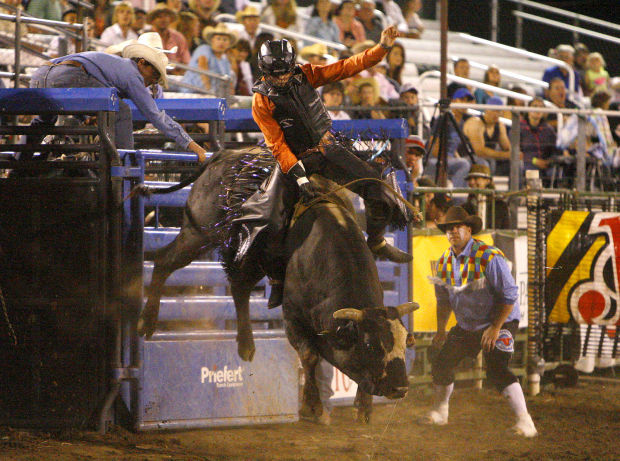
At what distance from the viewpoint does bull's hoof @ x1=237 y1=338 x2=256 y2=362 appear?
245 inches

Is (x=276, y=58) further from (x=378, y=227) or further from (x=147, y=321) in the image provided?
(x=147, y=321)

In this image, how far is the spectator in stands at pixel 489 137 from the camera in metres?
11.2

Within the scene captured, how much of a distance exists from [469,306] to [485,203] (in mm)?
1850

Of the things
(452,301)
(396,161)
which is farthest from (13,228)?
(452,301)

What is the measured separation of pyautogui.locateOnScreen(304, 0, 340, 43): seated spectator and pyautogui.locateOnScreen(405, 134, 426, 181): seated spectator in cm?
521

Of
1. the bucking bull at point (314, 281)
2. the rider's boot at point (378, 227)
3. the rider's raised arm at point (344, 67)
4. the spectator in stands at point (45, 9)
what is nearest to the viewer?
the bucking bull at point (314, 281)

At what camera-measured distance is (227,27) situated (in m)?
11.6

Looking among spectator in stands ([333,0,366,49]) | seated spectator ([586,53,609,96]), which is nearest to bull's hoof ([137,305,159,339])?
spectator in stands ([333,0,366,49])

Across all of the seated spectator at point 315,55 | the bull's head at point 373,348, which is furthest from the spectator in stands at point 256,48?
the bull's head at point 373,348

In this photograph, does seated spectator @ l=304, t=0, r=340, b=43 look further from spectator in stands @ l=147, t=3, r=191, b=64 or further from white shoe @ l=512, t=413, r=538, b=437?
white shoe @ l=512, t=413, r=538, b=437

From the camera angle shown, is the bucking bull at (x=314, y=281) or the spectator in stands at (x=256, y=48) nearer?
the bucking bull at (x=314, y=281)

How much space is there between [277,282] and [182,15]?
7.25 m

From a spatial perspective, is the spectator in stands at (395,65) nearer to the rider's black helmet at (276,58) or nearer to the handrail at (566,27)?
the handrail at (566,27)

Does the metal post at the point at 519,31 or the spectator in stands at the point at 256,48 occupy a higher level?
the metal post at the point at 519,31
